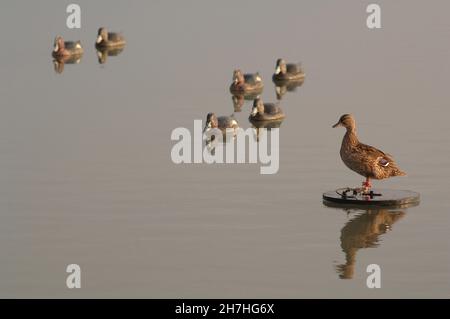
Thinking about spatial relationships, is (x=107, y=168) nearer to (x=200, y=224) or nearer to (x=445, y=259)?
(x=200, y=224)

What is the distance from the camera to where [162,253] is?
81.9ft

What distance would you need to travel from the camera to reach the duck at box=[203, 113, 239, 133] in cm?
3944

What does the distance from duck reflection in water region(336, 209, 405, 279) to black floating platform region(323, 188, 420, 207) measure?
0.71 ft

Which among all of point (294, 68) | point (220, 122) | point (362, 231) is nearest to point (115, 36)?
point (294, 68)

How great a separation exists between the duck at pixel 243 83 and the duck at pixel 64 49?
11.5m

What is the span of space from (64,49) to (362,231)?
3232 centimetres

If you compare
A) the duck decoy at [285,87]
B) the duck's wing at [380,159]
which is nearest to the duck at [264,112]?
the duck decoy at [285,87]

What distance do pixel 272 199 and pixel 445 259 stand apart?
6252mm

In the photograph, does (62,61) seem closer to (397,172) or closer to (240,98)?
(240,98)

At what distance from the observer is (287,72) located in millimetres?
51562

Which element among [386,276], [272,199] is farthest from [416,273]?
[272,199]

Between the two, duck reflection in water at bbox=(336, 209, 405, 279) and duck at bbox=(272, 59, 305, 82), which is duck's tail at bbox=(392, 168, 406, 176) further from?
duck at bbox=(272, 59, 305, 82)

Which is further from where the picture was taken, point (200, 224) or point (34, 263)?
point (200, 224)

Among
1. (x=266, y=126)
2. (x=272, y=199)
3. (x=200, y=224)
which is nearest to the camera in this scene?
(x=200, y=224)
